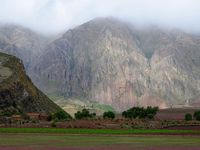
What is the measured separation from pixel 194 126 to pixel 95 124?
1362 inches

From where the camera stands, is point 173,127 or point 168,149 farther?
Result: point 173,127

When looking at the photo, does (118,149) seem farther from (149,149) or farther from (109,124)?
(109,124)

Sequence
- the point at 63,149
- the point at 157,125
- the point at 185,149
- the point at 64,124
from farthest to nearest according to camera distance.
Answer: the point at 157,125 → the point at 64,124 → the point at 185,149 → the point at 63,149

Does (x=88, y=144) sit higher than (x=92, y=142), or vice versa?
(x=92, y=142)

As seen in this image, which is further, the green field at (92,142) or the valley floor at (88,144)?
the green field at (92,142)

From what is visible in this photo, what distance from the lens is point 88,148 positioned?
63.6m

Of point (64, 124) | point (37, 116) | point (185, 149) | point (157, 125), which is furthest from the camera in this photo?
point (37, 116)

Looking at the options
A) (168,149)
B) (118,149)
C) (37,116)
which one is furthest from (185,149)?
(37,116)

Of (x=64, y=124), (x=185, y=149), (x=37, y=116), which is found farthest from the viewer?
(x=37, y=116)

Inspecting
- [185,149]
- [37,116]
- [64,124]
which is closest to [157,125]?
[64,124]

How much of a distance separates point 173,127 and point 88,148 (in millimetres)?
92387

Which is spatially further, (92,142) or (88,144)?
(92,142)

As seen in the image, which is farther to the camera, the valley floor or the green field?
the green field

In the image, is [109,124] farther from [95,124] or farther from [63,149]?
[63,149]
